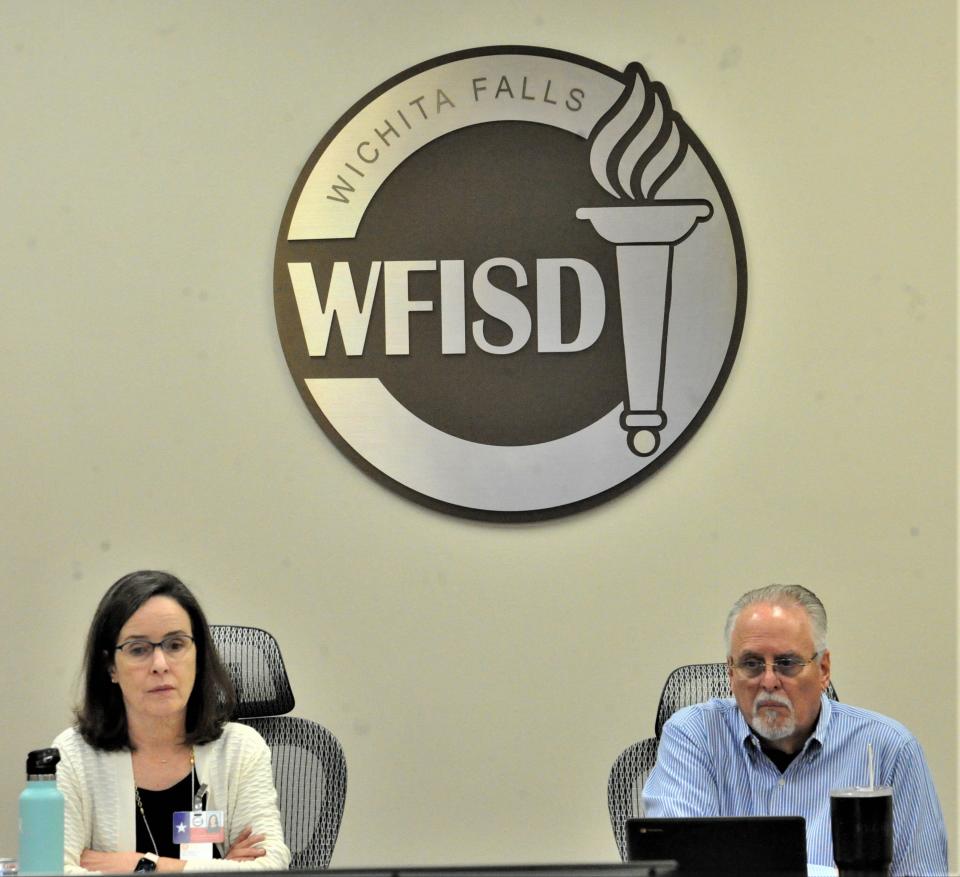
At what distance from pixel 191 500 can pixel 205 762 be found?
96 centimetres

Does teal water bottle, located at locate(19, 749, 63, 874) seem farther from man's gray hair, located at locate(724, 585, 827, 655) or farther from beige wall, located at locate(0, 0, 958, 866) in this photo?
beige wall, located at locate(0, 0, 958, 866)

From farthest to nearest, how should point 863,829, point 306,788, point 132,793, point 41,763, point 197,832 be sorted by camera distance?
point 306,788
point 132,793
point 197,832
point 41,763
point 863,829

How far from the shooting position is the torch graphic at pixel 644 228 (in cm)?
349

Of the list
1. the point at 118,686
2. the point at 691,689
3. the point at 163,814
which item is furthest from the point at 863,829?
the point at 118,686

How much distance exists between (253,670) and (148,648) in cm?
26

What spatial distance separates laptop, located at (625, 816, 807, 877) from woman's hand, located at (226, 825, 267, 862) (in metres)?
0.94

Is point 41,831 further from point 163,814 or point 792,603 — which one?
point 792,603

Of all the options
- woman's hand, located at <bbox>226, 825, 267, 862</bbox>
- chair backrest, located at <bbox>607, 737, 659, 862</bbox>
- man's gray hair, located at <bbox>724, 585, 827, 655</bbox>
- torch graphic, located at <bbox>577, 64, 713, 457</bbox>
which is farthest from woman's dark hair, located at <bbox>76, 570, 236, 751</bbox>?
torch graphic, located at <bbox>577, 64, 713, 457</bbox>

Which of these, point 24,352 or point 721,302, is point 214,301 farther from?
point 721,302

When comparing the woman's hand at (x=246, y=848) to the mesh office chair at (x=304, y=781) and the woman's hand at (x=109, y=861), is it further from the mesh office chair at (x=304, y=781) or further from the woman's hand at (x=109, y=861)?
the mesh office chair at (x=304, y=781)

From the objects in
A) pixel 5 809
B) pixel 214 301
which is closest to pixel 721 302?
pixel 214 301

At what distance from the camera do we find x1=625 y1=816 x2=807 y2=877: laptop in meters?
1.98

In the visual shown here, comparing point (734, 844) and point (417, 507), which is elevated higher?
point (417, 507)

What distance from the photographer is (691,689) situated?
291 cm
